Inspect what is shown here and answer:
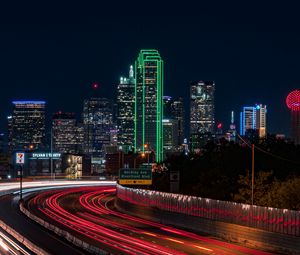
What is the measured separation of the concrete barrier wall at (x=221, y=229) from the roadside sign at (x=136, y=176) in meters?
8.24

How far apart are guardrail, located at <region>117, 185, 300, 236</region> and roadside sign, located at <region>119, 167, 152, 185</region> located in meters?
11.3

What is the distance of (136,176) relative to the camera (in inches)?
3214

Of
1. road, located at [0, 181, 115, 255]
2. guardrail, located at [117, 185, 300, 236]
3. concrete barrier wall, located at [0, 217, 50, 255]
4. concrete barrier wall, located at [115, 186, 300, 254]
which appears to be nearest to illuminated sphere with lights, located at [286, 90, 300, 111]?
guardrail, located at [117, 185, 300, 236]

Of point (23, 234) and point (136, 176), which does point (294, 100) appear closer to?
point (23, 234)

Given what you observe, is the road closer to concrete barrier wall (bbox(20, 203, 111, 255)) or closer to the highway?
concrete barrier wall (bbox(20, 203, 111, 255))

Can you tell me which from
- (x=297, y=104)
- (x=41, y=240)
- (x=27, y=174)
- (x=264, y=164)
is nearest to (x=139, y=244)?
(x=41, y=240)

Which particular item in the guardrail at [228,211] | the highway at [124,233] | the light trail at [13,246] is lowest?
the highway at [124,233]

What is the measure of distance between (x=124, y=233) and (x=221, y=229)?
7.18 metres

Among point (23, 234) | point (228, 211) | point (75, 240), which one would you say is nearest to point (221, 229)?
point (228, 211)

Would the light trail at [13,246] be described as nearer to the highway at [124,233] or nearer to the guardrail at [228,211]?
the highway at [124,233]

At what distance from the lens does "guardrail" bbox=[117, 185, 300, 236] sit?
4038 cm

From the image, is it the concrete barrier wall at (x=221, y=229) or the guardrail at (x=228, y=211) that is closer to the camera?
the concrete barrier wall at (x=221, y=229)

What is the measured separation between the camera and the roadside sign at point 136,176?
265 feet

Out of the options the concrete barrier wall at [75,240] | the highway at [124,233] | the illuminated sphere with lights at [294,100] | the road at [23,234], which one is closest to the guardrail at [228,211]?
the highway at [124,233]
